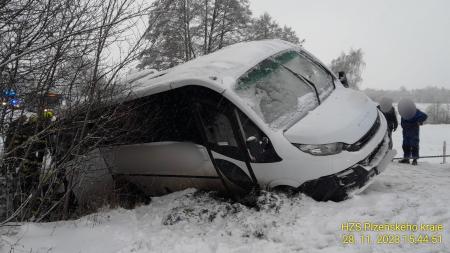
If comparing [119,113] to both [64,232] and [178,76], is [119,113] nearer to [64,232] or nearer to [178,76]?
[178,76]

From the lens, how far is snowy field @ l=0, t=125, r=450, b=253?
12.0ft

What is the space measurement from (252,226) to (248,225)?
6 cm

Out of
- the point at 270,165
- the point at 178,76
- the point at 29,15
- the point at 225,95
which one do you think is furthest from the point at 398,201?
the point at 29,15

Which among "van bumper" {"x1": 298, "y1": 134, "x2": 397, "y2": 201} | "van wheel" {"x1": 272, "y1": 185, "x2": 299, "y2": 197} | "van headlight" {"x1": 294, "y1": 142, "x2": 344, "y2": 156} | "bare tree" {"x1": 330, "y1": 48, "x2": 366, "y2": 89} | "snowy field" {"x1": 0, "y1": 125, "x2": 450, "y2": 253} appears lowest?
"snowy field" {"x1": 0, "y1": 125, "x2": 450, "y2": 253}

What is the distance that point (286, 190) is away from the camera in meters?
4.72

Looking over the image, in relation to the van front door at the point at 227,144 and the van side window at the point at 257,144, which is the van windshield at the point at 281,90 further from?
the van front door at the point at 227,144

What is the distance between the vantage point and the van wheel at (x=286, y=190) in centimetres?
463

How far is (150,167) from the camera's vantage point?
600cm

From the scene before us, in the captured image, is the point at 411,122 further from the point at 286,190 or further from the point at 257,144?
the point at 257,144

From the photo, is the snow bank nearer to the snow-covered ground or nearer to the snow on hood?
the snow on hood

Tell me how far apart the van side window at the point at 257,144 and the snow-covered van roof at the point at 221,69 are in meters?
0.56

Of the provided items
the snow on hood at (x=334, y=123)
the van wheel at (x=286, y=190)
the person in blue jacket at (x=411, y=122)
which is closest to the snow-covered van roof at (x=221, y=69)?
the snow on hood at (x=334, y=123)

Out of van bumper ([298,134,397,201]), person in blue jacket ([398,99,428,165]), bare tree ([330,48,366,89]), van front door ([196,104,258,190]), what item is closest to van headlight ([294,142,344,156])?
van bumper ([298,134,397,201])

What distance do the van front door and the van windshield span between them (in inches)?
14.4
